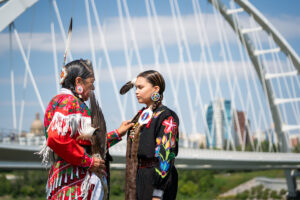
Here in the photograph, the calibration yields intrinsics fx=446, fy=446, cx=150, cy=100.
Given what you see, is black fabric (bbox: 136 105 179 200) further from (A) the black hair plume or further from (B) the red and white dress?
(A) the black hair plume

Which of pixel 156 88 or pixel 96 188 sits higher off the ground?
pixel 156 88

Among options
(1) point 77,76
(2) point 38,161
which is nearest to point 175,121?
(1) point 77,76

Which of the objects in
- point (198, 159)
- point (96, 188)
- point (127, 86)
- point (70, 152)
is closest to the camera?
point (70, 152)

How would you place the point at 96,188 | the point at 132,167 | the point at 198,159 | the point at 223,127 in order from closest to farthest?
the point at 96,188
the point at 132,167
the point at 198,159
the point at 223,127

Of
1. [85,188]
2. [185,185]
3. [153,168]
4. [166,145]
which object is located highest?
[185,185]

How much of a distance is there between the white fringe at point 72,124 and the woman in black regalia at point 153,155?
311mm

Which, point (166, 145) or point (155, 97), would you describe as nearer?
point (166, 145)

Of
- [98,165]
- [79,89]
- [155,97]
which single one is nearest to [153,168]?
[98,165]

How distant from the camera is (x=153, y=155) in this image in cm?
260

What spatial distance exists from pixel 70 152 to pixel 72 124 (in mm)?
156

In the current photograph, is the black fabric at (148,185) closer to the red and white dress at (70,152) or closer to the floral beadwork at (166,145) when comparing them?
the floral beadwork at (166,145)

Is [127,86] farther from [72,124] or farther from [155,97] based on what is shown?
[72,124]

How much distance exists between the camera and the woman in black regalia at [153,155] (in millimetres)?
2555

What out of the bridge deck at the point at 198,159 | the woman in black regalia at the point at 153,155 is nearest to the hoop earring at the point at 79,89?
the woman in black regalia at the point at 153,155
